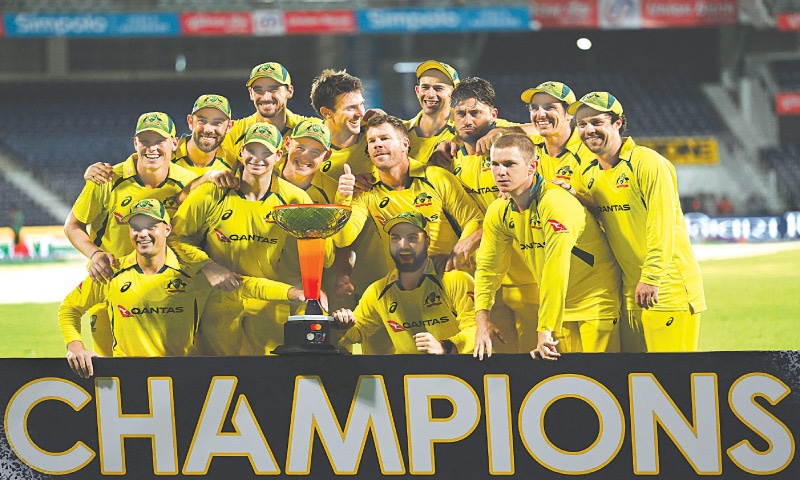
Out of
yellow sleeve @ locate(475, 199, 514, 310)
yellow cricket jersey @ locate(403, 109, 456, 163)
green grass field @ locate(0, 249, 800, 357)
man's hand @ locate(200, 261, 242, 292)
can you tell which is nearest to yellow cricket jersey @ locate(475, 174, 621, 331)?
yellow sleeve @ locate(475, 199, 514, 310)

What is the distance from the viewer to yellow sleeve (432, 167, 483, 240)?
4.59 meters

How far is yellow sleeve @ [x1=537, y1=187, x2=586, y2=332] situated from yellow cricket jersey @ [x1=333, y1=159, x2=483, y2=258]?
1.32 feet

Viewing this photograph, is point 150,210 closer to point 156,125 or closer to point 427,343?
point 156,125

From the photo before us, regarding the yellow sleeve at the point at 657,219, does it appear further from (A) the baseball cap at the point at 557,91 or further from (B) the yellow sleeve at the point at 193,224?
(B) the yellow sleeve at the point at 193,224

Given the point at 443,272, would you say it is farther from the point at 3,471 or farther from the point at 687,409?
the point at 3,471

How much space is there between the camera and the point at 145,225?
452 cm

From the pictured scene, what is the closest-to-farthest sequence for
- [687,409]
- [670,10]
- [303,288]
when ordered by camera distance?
[687,409] → [303,288] → [670,10]

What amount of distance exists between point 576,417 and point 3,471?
8.52ft

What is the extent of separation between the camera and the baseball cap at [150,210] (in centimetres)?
449

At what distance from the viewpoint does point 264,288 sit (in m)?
4.62

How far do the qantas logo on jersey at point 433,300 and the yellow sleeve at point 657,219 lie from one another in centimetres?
92

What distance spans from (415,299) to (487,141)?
80 centimetres

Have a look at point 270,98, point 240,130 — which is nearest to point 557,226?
point 270,98

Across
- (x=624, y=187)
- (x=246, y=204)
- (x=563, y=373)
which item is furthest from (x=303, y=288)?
(x=624, y=187)
